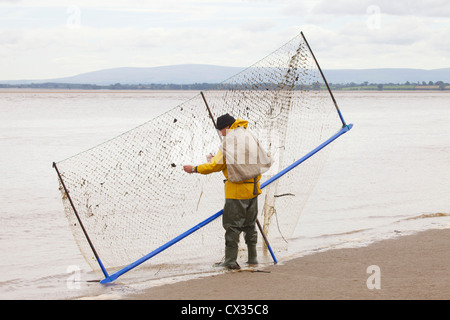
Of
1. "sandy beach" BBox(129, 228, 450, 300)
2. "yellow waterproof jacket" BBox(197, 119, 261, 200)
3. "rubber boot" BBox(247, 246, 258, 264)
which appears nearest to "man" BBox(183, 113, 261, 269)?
"yellow waterproof jacket" BBox(197, 119, 261, 200)

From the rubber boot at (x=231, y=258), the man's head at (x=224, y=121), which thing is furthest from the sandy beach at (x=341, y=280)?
the man's head at (x=224, y=121)

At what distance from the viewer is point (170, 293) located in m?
6.11

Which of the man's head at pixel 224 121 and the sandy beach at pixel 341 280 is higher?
the man's head at pixel 224 121

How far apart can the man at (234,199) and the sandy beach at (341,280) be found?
375 mm

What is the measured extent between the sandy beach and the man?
0.38 m

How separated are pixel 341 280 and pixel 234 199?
146 cm

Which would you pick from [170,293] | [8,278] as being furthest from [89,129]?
[170,293]

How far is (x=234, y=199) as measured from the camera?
6746 mm

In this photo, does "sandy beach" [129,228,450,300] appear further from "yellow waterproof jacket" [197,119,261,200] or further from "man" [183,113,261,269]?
"yellow waterproof jacket" [197,119,261,200]

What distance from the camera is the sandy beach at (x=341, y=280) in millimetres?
5730

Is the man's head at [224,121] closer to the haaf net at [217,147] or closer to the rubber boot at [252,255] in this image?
the haaf net at [217,147]
